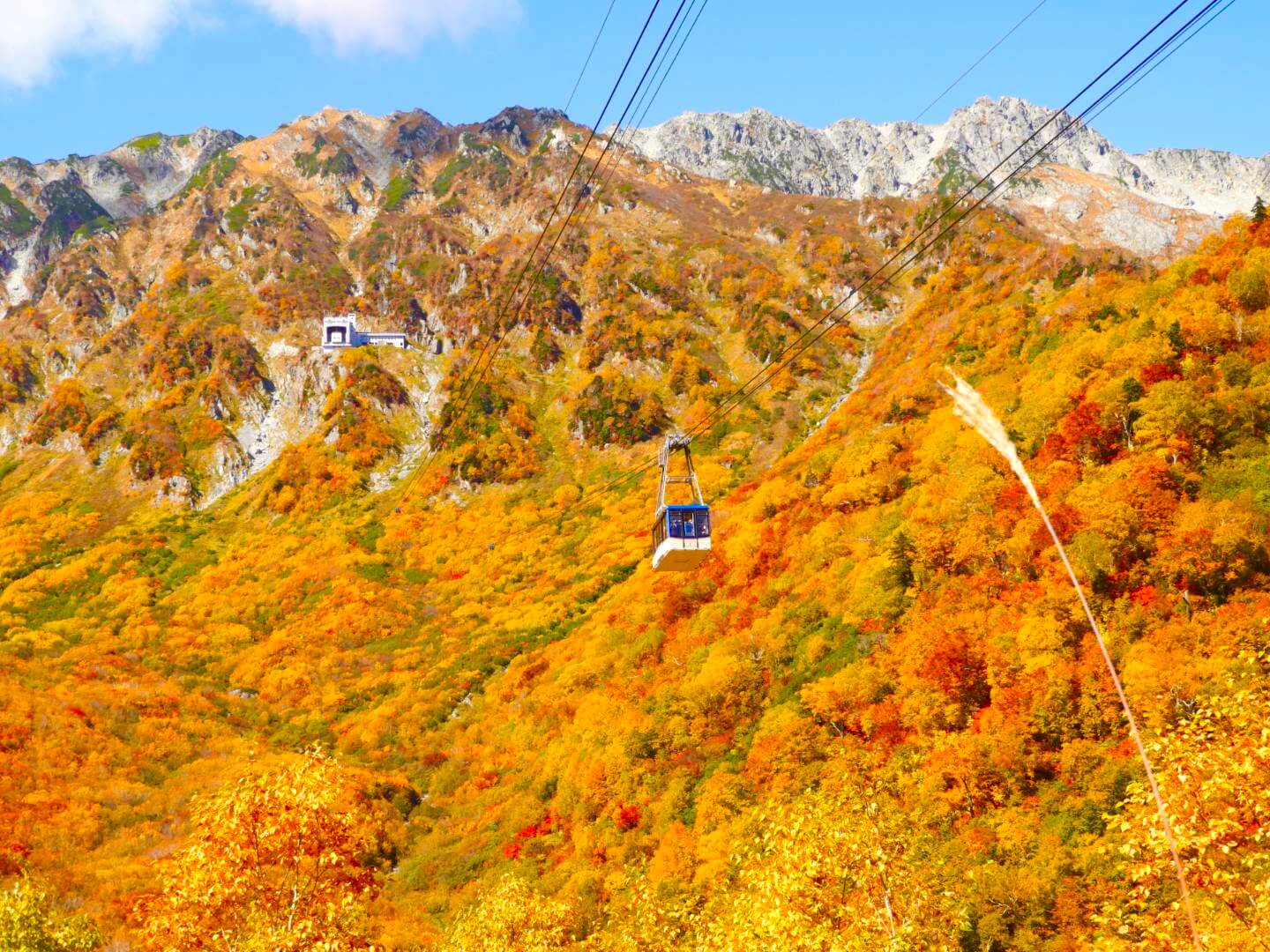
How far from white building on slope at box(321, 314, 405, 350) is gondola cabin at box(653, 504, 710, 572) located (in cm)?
16821

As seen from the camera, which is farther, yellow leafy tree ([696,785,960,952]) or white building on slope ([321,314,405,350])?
white building on slope ([321,314,405,350])

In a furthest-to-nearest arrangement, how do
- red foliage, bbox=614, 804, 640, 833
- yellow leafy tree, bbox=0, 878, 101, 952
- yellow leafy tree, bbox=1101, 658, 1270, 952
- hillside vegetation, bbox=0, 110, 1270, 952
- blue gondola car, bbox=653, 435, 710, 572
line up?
red foliage, bbox=614, 804, 640, 833 → blue gondola car, bbox=653, 435, 710, 572 → yellow leafy tree, bbox=0, 878, 101, 952 → hillside vegetation, bbox=0, 110, 1270, 952 → yellow leafy tree, bbox=1101, 658, 1270, 952

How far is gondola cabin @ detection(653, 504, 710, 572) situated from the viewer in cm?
3812

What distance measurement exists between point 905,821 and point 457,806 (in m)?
44.6

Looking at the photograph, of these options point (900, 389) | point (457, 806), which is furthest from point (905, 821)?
point (900, 389)

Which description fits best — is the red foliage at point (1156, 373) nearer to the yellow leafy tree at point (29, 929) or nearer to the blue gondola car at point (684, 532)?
the blue gondola car at point (684, 532)

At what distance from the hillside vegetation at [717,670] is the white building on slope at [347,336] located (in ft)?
132

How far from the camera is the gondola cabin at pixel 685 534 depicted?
38.1 metres

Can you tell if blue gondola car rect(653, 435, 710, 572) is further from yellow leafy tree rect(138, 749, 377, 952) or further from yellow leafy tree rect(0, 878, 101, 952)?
yellow leafy tree rect(0, 878, 101, 952)

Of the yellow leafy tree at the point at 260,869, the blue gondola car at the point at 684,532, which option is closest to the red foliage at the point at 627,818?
the blue gondola car at the point at 684,532

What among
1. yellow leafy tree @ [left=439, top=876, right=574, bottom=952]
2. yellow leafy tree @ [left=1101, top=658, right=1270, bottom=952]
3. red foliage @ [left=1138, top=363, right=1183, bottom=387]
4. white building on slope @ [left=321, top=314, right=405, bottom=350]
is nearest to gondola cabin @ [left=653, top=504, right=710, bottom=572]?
yellow leafy tree @ [left=439, top=876, right=574, bottom=952]

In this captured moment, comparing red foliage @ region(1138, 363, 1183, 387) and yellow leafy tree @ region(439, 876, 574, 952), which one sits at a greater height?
red foliage @ region(1138, 363, 1183, 387)

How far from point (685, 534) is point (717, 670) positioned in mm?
27522

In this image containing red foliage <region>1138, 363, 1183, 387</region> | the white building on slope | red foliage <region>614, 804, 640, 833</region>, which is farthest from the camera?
the white building on slope
